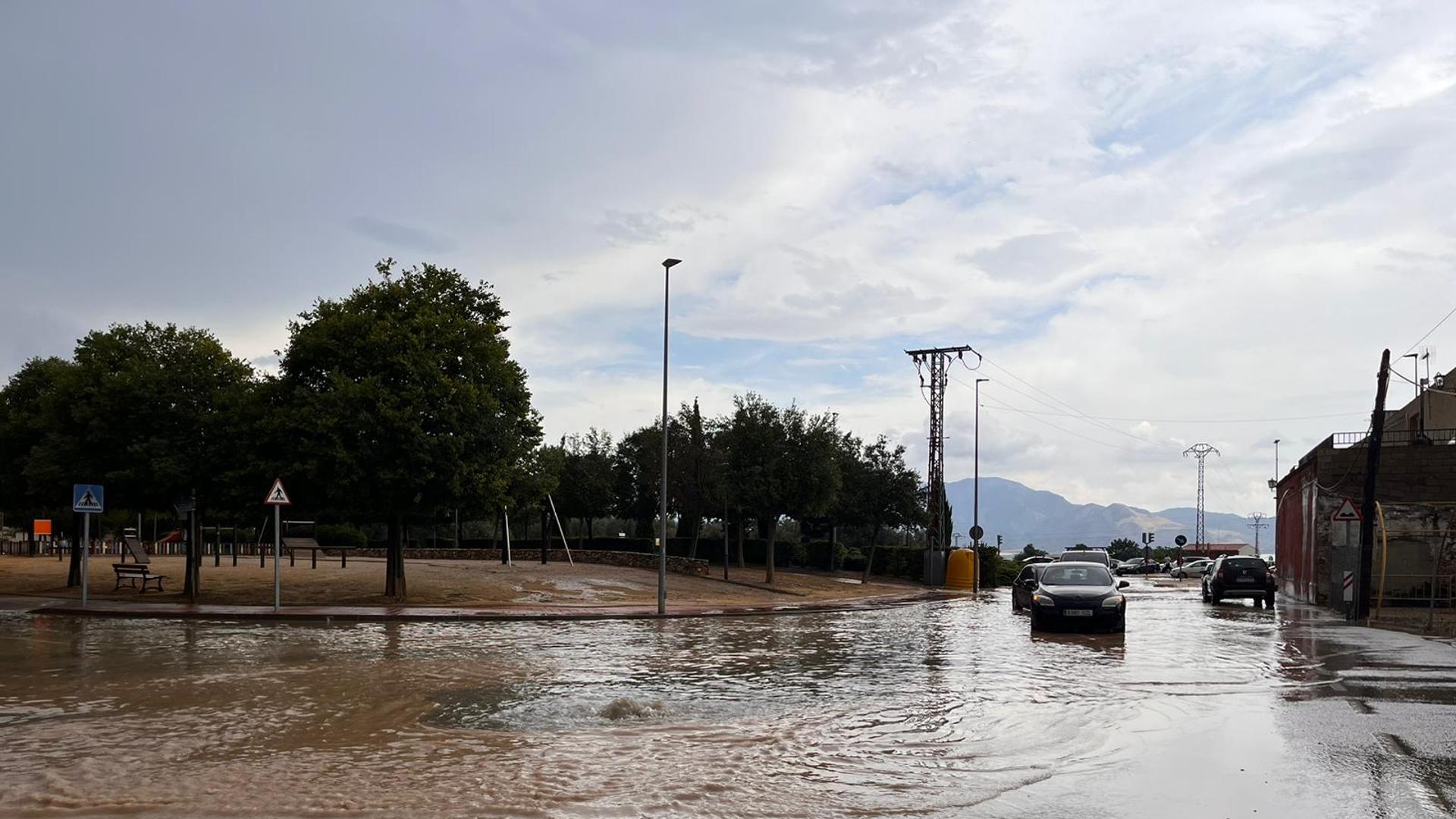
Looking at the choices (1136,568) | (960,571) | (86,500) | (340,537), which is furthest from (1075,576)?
(1136,568)

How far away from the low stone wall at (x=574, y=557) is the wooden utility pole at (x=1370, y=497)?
2399cm

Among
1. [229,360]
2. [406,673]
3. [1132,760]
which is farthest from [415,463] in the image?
[1132,760]

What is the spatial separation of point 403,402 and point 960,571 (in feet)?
102

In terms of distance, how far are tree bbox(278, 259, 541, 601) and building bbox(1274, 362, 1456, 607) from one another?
22091 mm

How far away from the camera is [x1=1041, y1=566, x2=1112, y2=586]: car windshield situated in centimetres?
2375

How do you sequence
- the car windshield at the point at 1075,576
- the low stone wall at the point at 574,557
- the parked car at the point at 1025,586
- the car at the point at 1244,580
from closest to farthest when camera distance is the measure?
the car windshield at the point at 1075,576 → the parked car at the point at 1025,586 → the car at the point at 1244,580 → the low stone wall at the point at 574,557

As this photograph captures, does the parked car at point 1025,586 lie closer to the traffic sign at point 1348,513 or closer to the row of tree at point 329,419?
the traffic sign at point 1348,513

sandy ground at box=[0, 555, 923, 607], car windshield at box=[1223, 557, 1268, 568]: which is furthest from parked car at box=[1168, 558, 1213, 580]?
car windshield at box=[1223, 557, 1268, 568]

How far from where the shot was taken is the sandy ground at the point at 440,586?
30.5 m

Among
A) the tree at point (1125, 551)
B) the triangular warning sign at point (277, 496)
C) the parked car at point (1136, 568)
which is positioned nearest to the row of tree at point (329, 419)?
the triangular warning sign at point (277, 496)

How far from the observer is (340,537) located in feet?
189

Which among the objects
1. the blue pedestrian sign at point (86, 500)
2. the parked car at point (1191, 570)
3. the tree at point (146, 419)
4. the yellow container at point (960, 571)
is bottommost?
the parked car at point (1191, 570)

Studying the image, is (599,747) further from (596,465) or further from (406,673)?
(596,465)

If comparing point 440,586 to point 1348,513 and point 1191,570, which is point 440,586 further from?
point 1191,570
